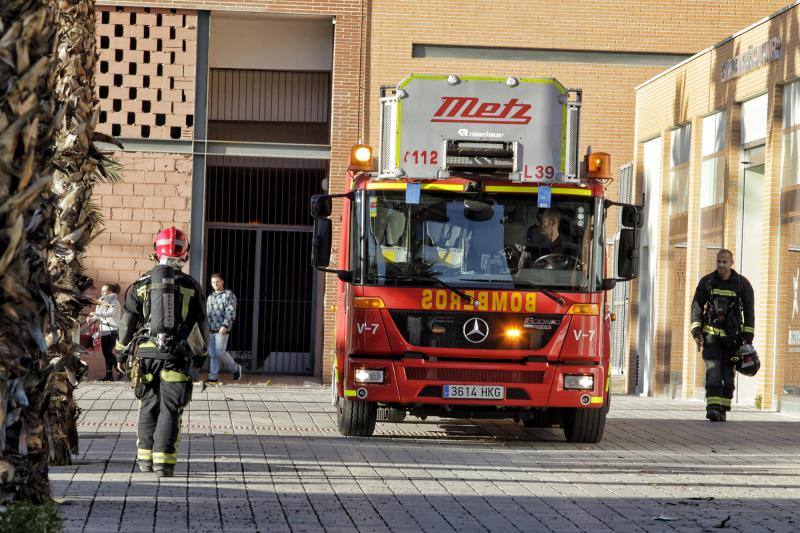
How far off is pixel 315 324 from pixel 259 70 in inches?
191

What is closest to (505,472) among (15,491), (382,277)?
(382,277)

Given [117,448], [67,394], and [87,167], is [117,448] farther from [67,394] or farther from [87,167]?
[87,167]

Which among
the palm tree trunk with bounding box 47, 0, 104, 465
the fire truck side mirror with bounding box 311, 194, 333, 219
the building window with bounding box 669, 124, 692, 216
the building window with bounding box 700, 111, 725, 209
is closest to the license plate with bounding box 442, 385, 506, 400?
the fire truck side mirror with bounding box 311, 194, 333, 219

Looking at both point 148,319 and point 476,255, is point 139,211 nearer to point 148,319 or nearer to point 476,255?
point 476,255

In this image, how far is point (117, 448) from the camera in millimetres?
12734

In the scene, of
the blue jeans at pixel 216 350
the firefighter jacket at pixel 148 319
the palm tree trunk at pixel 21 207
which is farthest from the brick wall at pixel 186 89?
the palm tree trunk at pixel 21 207

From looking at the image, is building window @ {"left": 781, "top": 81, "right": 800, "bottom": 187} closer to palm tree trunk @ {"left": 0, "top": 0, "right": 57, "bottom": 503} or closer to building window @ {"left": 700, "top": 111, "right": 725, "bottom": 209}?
building window @ {"left": 700, "top": 111, "right": 725, "bottom": 209}

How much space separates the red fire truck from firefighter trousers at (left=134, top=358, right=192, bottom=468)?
319 cm

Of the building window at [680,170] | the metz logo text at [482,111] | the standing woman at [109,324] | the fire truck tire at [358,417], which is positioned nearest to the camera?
the metz logo text at [482,111]

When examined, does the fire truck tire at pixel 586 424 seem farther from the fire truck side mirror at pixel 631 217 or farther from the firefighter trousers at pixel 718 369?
the firefighter trousers at pixel 718 369

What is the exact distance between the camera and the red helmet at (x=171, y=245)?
11.0 meters

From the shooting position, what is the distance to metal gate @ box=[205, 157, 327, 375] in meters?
27.5

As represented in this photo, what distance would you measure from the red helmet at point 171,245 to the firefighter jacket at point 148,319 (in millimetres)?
158

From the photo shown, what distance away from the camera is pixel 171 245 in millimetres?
11008
